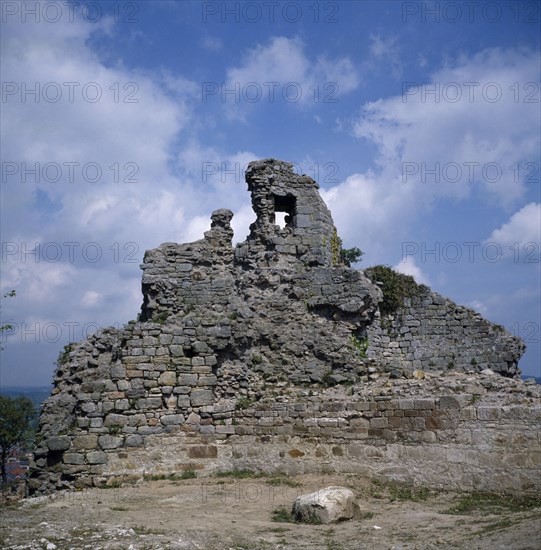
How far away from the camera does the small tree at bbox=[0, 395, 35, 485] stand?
103 feet

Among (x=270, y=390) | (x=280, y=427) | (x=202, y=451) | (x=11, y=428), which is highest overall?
(x=270, y=390)

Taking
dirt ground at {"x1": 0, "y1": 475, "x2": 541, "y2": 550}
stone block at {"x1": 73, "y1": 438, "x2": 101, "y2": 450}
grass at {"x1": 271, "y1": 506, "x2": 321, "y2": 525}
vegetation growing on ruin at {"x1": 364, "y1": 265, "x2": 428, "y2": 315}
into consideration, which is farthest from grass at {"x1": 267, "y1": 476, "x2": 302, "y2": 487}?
vegetation growing on ruin at {"x1": 364, "y1": 265, "x2": 428, "y2": 315}

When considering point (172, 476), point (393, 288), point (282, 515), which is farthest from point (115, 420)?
point (393, 288)

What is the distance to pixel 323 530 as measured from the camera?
7.83m

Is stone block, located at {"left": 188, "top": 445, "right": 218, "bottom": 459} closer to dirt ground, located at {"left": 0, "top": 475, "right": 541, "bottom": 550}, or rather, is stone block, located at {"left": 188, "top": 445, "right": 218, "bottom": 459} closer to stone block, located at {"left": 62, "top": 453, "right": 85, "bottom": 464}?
dirt ground, located at {"left": 0, "top": 475, "right": 541, "bottom": 550}

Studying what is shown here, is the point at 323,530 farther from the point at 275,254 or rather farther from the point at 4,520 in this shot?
the point at 275,254

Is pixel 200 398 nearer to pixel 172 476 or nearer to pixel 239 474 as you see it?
pixel 172 476

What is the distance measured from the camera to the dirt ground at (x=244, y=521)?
699 centimetres

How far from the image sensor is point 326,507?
8.24 metres

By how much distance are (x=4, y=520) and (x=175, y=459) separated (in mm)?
3937

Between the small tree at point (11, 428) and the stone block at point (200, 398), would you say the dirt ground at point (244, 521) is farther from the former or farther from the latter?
the small tree at point (11, 428)

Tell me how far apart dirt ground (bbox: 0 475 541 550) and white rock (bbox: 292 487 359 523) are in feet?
0.46

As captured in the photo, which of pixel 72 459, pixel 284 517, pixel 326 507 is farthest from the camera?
pixel 72 459

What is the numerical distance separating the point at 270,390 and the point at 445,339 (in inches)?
315
